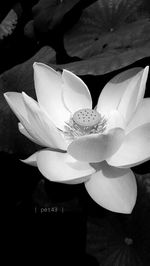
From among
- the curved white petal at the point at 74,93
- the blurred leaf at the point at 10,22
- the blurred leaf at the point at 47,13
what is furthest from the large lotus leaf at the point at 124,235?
the blurred leaf at the point at 10,22

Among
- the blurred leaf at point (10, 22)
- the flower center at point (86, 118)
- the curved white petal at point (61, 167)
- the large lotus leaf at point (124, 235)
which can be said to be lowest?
the large lotus leaf at point (124, 235)

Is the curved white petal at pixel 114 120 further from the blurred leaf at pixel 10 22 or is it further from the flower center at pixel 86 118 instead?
the blurred leaf at pixel 10 22

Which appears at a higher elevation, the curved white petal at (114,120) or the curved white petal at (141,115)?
the curved white petal at (141,115)

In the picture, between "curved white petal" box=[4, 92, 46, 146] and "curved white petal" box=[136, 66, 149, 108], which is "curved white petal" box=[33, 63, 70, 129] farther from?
"curved white petal" box=[136, 66, 149, 108]

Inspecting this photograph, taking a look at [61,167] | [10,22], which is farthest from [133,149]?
[10,22]

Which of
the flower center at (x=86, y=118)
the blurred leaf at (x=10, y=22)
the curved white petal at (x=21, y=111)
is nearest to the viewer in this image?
the curved white petal at (x=21, y=111)

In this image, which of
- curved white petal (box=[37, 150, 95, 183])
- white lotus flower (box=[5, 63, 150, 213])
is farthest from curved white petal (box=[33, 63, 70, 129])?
curved white petal (box=[37, 150, 95, 183])
